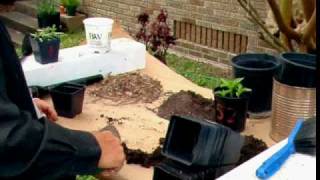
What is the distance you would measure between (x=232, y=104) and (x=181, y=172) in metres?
0.59

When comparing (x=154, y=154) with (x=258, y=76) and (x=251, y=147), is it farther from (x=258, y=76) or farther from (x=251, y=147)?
(x=258, y=76)

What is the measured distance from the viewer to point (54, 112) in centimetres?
236

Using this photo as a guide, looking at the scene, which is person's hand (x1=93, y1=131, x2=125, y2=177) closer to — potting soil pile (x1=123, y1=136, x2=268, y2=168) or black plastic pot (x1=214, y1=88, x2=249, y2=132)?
potting soil pile (x1=123, y1=136, x2=268, y2=168)

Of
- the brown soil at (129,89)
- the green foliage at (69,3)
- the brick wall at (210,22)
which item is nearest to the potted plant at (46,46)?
the brown soil at (129,89)

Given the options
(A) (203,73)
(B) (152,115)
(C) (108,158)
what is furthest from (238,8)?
(C) (108,158)

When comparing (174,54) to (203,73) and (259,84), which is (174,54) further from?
(259,84)

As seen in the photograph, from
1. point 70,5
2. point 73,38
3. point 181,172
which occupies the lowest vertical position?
point 73,38

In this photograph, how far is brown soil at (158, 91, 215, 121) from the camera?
2.48m

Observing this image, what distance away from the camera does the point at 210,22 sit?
252 inches

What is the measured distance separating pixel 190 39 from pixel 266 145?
4772 millimetres

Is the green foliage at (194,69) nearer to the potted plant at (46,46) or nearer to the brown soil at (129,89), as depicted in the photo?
the brown soil at (129,89)

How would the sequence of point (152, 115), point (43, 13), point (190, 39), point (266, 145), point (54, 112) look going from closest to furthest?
point (266, 145) < point (54, 112) < point (152, 115) < point (190, 39) < point (43, 13)

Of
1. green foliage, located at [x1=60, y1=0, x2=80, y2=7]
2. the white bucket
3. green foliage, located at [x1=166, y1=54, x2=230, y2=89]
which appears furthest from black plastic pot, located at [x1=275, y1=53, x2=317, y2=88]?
green foliage, located at [x1=60, y1=0, x2=80, y2=7]

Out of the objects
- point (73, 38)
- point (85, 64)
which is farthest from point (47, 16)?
point (85, 64)
